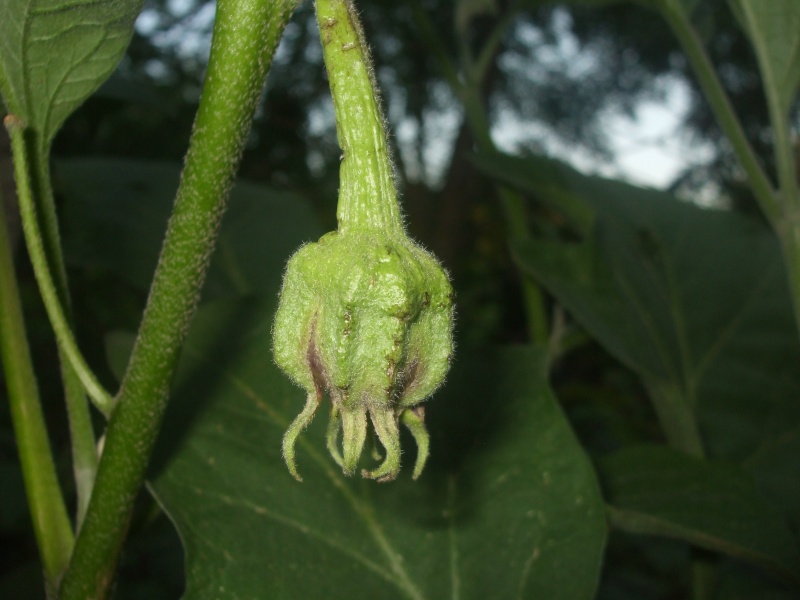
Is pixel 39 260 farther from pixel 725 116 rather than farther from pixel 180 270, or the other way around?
pixel 725 116

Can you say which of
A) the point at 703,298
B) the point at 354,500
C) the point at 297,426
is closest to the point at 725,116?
the point at 703,298

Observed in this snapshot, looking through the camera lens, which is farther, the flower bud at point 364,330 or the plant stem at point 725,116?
the plant stem at point 725,116

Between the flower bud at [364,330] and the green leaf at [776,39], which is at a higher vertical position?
the green leaf at [776,39]

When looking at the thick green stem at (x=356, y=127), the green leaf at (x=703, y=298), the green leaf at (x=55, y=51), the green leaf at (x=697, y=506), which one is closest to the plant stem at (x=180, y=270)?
the thick green stem at (x=356, y=127)

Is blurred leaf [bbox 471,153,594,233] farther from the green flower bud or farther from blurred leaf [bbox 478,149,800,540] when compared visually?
the green flower bud

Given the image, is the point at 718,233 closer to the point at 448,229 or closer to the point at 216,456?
the point at 216,456

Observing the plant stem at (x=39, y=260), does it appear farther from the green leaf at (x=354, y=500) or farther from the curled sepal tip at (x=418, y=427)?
the curled sepal tip at (x=418, y=427)

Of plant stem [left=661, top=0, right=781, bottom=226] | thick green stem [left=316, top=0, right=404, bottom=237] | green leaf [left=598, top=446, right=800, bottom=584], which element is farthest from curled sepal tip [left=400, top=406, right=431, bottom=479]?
plant stem [left=661, top=0, right=781, bottom=226]
